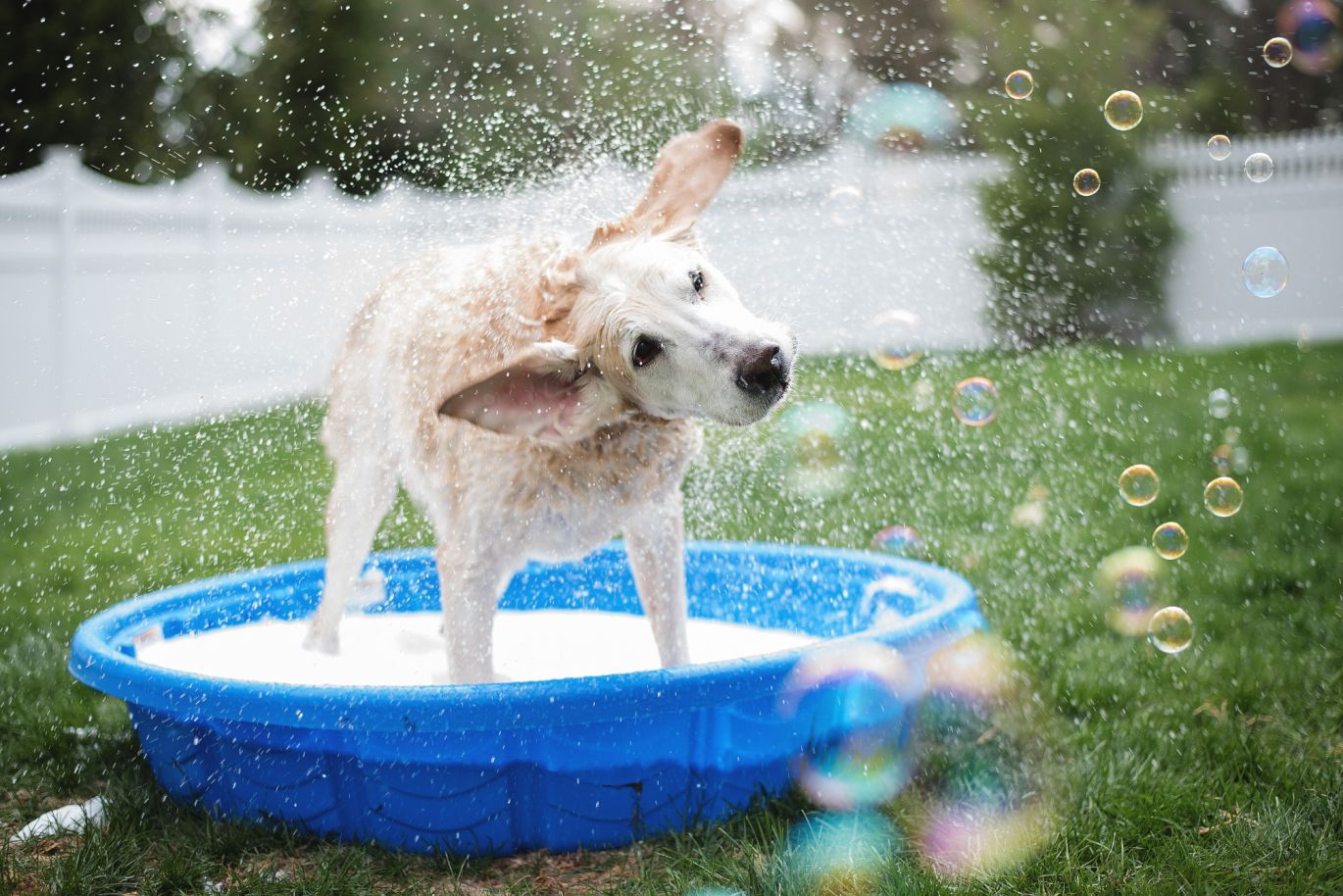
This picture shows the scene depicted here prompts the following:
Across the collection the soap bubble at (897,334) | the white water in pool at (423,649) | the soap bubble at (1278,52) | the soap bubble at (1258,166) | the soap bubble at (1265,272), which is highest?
the soap bubble at (1278,52)

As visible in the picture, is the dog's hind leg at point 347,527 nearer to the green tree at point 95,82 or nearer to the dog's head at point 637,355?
the dog's head at point 637,355

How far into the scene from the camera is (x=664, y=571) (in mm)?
3326

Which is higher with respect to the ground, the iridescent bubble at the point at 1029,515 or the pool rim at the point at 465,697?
the pool rim at the point at 465,697

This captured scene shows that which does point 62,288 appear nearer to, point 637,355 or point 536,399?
point 536,399

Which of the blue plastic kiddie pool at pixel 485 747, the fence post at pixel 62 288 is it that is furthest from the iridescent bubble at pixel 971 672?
the fence post at pixel 62 288

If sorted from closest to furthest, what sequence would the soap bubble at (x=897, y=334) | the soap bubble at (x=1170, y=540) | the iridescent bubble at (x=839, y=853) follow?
the iridescent bubble at (x=839, y=853) → the soap bubble at (x=897, y=334) → the soap bubble at (x=1170, y=540)

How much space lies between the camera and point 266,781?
111 inches

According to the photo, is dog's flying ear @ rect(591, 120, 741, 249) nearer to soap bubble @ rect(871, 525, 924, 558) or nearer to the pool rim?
the pool rim

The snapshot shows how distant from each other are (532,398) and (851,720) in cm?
109

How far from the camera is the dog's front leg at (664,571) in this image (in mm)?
3252

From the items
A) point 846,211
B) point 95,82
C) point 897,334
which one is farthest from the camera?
point 95,82

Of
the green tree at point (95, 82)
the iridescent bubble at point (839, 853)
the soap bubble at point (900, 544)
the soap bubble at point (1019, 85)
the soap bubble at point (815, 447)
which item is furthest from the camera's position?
the green tree at point (95, 82)

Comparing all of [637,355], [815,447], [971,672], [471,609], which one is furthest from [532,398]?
[815,447]

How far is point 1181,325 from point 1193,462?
6.55 m
